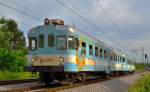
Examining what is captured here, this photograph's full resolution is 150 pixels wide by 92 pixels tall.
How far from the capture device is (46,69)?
67.6ft

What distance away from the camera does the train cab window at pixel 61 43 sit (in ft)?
67.9

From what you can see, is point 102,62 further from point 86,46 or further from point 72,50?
point 72,50

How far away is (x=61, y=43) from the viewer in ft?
68.6

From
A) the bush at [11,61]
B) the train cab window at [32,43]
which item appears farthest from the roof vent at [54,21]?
the bush at [11,61]

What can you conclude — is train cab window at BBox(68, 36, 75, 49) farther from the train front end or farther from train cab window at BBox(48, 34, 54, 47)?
train cab window at BBox(48, 34, 54, 47)

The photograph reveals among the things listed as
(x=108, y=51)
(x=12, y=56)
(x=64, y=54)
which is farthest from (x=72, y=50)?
(x=12, y=56)

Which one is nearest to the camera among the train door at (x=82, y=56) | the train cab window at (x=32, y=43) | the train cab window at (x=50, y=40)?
the train cab window at (x=50, y=40)

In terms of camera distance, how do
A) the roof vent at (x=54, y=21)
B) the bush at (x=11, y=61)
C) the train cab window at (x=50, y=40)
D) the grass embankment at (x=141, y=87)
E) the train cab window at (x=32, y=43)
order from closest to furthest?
the grass embankment at (x=141, y=87), the train cab window at (x=50, y=40), the train cab window at (x=32, y=43), the roof vent at (x=54, y=21), the bush at (x=11, y=61)

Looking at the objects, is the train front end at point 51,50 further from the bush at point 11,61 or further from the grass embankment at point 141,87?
the bush at point 11,61

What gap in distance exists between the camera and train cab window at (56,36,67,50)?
20.7 m

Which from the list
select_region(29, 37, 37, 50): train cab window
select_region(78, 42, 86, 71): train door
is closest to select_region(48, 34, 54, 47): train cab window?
select_region(29, 37, 37, 50): train cab window

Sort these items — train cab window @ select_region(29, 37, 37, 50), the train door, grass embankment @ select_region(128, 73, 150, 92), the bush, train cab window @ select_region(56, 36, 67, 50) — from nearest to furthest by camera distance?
grass embankment @ select_region(128, 73, 150, 92) < train cab window @ select_region(56, 36, 67, 50) < train cab window @ select_region(29, 37, 37, 50) < the train door < the bush

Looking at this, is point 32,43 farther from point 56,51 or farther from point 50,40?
point 56,51

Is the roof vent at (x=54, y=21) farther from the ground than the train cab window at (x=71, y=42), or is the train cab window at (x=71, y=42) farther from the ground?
the roof vent at (x=54, y=21)
